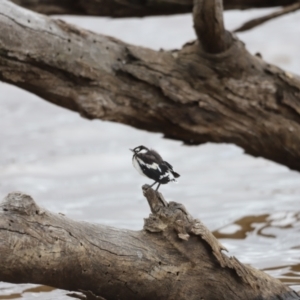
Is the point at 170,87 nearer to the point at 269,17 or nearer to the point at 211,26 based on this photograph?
the point at 211,26

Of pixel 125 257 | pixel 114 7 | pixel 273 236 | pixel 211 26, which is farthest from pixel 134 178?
pixel 125 257

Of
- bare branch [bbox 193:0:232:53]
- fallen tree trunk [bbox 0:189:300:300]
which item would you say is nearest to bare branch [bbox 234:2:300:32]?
bare branch [bbox 193:0:232:53]

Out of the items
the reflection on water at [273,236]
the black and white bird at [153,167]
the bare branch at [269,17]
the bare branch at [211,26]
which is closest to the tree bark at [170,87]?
the bare branch at [211,26]

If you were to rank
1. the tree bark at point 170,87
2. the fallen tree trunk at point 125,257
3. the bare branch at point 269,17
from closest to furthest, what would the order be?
the fallen tree trunk at point 125,257 < the tree bark at point 170,87 < the bare branch at point 269,17

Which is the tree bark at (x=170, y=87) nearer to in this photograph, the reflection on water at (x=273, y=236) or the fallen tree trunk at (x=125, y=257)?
the reflection on water at (x=273, y=236)

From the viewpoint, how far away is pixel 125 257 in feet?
9.68

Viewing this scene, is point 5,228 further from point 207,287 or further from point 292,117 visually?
point 292,117

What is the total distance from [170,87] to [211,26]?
382mm

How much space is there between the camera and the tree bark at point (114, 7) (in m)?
4.30

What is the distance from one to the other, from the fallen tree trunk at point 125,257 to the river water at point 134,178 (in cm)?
84

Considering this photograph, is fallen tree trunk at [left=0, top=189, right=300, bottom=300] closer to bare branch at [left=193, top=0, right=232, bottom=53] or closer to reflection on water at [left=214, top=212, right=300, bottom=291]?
reflection on water at [left=214, top=212, right=300, bottom=291]

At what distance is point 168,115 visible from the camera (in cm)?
403

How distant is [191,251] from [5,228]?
0.81 metres

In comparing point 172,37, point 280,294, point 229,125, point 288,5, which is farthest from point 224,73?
point 172,37
